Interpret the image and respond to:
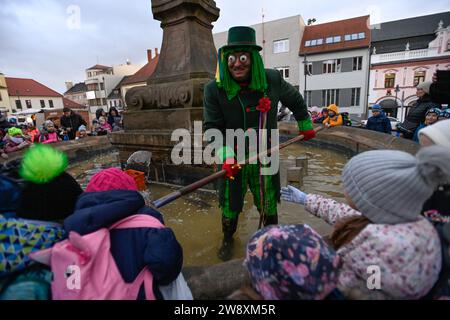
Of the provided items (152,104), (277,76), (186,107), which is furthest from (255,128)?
(152,104)

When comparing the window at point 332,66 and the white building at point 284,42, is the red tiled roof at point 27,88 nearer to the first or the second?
the white building at point 284,42

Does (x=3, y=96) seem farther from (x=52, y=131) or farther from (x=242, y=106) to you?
(x=242, y=106)

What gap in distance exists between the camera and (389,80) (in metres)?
26.0

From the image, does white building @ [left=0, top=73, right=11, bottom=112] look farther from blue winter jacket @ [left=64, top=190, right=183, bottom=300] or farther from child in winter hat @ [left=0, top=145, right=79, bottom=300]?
blue winter jacket @ [left=64, top=190, right=183, bottom=300]

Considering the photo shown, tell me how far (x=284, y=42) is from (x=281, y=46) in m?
0.46

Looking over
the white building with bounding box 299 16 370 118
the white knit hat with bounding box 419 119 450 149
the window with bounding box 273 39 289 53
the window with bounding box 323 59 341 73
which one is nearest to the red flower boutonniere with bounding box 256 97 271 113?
the white knit hat with bounding box 419 119 450 149

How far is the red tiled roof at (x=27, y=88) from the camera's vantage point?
41.5 m

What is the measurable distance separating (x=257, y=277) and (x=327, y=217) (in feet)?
2.26

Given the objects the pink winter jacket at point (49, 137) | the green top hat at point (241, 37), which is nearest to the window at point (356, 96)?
the pink winter jacket at point (49, 137)

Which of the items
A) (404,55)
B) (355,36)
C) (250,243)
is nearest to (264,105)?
(250,243)

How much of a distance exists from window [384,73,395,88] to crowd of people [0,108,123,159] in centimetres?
2742

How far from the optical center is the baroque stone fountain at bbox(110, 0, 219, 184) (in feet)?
12.7
